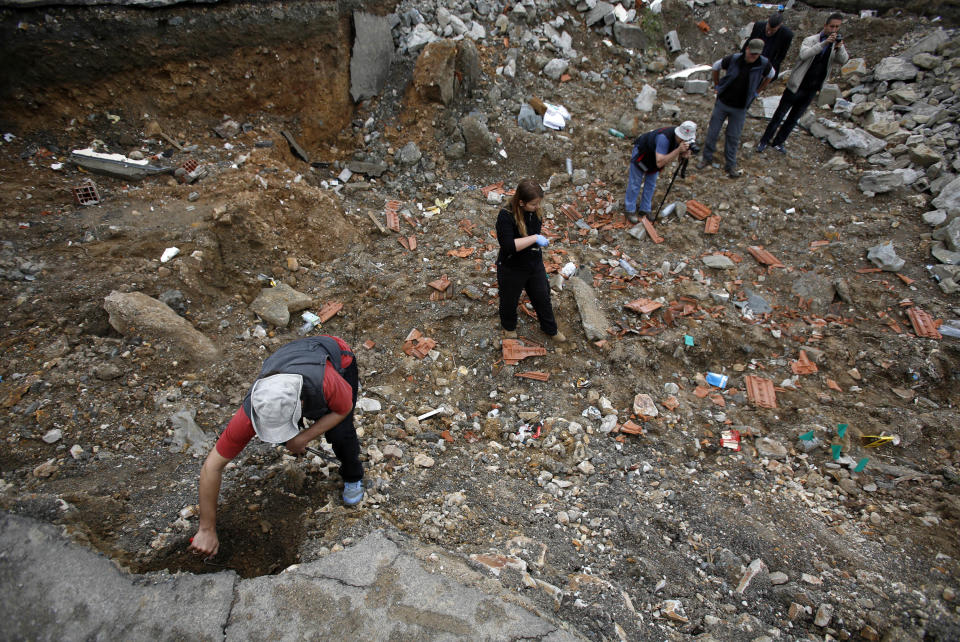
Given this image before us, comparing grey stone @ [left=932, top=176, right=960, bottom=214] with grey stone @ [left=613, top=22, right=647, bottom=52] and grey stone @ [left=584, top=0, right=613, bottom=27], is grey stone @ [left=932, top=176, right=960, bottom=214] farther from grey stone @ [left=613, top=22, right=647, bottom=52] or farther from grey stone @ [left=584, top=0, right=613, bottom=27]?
grey stone @ [left=584, top=0, right=613, bottom=27]

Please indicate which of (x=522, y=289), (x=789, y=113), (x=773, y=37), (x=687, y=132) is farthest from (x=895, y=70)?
(x=522, y=289)

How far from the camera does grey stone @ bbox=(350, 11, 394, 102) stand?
638cm

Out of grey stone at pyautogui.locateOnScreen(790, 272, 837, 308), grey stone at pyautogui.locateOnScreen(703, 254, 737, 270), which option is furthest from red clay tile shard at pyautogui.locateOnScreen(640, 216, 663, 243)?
grey stone at pyautogui.locateOnScreen(790, 272, 837, 308)

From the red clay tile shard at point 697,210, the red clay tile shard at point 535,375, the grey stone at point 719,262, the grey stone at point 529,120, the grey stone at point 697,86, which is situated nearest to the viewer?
the red clay tile shard at point 535,375

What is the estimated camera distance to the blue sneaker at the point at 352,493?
278 cm

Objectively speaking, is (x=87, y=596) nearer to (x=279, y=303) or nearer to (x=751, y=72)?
(x=279, y=303)

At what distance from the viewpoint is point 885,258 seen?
4.84m

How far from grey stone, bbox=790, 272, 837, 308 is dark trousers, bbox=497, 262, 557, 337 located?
108 inches

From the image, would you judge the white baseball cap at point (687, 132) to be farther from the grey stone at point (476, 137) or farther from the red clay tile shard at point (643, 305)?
the grey stone at point (476, 137)

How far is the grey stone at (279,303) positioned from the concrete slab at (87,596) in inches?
89.2

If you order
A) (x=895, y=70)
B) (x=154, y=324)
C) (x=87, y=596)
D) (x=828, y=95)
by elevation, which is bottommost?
(x=87, y=596)

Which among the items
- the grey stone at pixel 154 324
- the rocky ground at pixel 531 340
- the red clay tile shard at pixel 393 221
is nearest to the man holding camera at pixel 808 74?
A: the rocky ground at pixel 531 340

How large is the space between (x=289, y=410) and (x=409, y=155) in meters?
5.07

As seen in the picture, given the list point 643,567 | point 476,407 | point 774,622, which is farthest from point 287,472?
point 774,622
